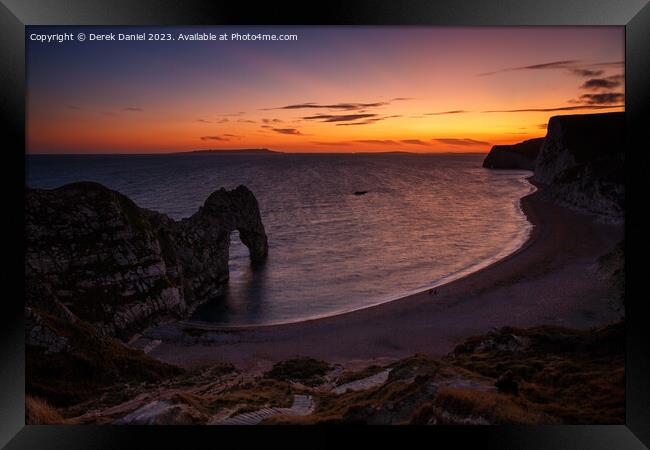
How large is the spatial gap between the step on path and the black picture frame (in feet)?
0.91

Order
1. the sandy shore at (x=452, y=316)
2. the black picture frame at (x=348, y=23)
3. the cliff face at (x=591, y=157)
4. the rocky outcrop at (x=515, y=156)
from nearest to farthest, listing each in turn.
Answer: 1. the black picture frame at (x=348, y=23)
2. the cliff face at (x=591, y=157)
3. the sandy shore at (x=452, y=316)
4. the rocky outcrop at (x=515, y=156)

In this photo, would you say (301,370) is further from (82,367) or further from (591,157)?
(591,157)

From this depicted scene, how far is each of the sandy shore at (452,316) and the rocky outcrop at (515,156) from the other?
134 cm

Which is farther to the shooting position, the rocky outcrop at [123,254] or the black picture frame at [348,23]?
the rocky outcrop at [123,254]

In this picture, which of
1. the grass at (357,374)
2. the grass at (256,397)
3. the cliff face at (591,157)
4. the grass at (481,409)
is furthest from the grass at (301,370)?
the cliff face at (591,157)

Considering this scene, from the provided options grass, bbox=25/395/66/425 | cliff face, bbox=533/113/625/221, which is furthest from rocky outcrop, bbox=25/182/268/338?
cliff face, bbox=533/113/625/221

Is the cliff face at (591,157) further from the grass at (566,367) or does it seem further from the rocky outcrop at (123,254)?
the rocky outcrop at (123,254)

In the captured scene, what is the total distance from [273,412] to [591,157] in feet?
26.1

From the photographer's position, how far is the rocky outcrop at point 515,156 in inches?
398

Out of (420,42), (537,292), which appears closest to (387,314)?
(537,292)

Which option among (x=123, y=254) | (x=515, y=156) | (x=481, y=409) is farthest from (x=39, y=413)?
(x=515, y=156)

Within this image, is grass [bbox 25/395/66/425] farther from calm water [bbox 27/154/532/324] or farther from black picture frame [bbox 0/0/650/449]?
calm water [bbox 27/154/532/324]

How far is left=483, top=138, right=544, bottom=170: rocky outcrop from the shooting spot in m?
10.1

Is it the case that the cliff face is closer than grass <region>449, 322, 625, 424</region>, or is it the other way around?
grass <region>449, 322, 625, 424</region>
